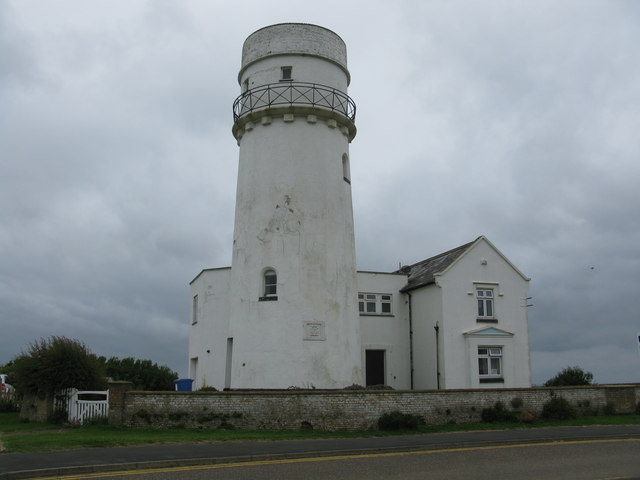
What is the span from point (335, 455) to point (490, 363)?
16286mm

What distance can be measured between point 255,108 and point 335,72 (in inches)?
136

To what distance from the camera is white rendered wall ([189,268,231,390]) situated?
92.1 ft

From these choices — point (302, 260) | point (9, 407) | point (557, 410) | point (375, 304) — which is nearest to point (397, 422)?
point (557, 410)

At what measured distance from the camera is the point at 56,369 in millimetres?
20578

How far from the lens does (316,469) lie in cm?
1231

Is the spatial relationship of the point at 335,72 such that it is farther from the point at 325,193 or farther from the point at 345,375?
the point at 345,375

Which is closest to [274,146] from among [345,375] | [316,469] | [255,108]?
[255,108]

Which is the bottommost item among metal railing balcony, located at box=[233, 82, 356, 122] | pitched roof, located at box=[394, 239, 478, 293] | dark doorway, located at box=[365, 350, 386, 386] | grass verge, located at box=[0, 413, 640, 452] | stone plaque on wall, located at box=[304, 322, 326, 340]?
grass verge, located at box=[0, 413, 640, 452]

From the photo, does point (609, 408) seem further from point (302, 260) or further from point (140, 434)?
point (140, 434)

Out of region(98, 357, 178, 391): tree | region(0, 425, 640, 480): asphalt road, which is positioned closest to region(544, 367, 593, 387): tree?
region(0, 425, 640, 480): asphalt road

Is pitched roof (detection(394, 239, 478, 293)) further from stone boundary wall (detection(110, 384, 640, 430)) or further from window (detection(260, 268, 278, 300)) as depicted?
stone boundary wall (detection(110, 384, 640, 430))

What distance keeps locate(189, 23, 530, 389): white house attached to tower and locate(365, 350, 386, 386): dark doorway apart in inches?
94.8

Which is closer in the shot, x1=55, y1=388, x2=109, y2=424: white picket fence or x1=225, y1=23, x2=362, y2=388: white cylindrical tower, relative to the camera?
x1=55, y1=388, x2=109, y2=424: white picket fence

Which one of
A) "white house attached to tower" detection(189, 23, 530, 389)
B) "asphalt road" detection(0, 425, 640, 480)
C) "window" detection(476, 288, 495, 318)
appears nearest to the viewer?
"asphalt road" detection(0, 425, 640, 480)
